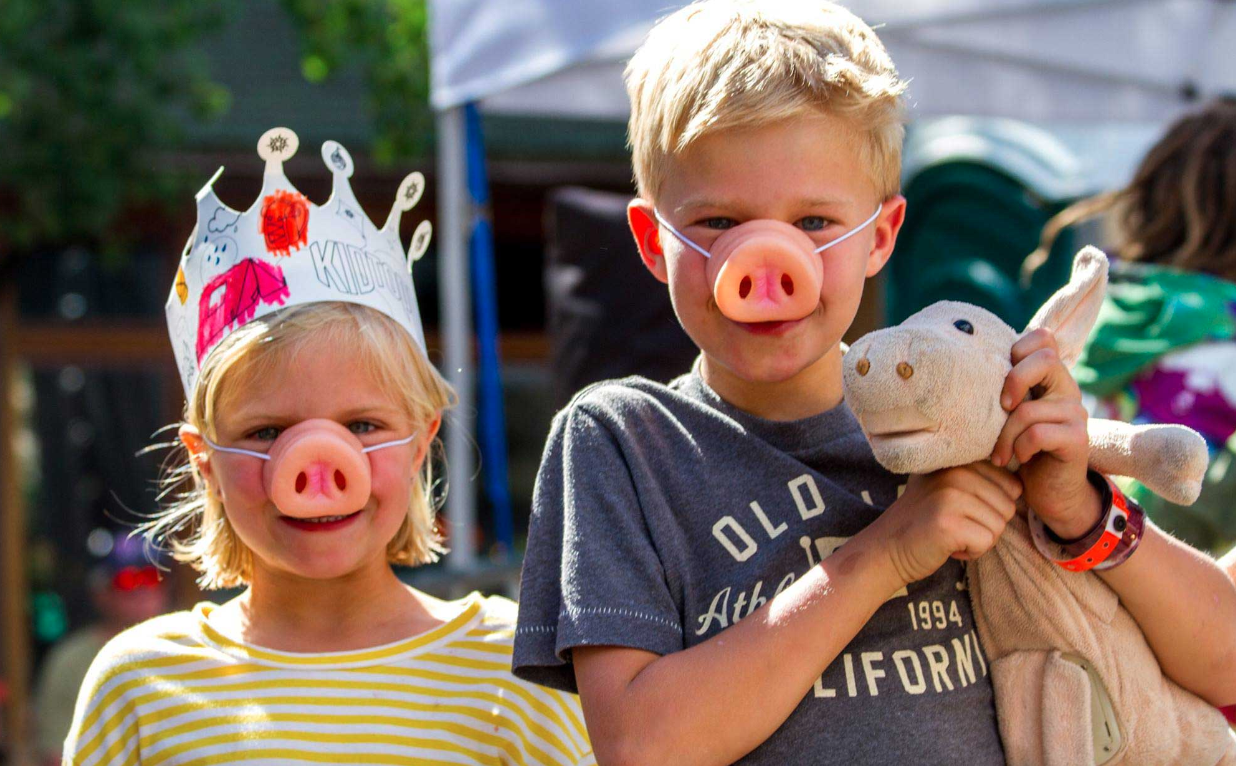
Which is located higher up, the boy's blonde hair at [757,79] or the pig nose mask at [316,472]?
the boy's blonde hair at [757,79]

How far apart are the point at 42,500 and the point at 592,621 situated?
6942mm

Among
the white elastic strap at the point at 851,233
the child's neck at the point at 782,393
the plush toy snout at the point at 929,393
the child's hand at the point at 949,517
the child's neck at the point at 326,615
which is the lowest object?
the child's neck at the point at 326,615

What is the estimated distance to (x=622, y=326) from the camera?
137 inches

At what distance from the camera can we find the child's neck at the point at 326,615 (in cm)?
192

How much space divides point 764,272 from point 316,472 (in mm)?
679

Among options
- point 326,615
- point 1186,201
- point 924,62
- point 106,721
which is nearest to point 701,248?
point 326,615

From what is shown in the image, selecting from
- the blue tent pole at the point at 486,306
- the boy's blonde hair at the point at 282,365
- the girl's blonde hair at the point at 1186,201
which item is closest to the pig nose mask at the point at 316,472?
the boy's blonde hair at the point at 282,365

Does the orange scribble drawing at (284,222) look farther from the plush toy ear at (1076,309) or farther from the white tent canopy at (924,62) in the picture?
the white tent canopy at (924,62)

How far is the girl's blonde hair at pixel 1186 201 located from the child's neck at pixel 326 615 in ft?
5.15

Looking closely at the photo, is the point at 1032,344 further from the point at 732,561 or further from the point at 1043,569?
the point at 732,561

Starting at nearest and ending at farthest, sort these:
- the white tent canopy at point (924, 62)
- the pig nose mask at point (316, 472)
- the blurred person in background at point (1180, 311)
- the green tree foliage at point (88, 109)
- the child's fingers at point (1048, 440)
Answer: the child's fingers at point (1048, 440), the pig nose mask at point (316, 472), the blurred person in background at point (1180, 311), the white tent canopy at point (924, 62), the green tree foliage at point (88, 109)

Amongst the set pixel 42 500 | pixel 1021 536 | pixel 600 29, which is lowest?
pixel 42 500

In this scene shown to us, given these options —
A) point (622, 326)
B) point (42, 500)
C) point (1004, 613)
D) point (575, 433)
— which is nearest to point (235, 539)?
point (575, 433)

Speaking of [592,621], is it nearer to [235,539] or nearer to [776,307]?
[776,307]
